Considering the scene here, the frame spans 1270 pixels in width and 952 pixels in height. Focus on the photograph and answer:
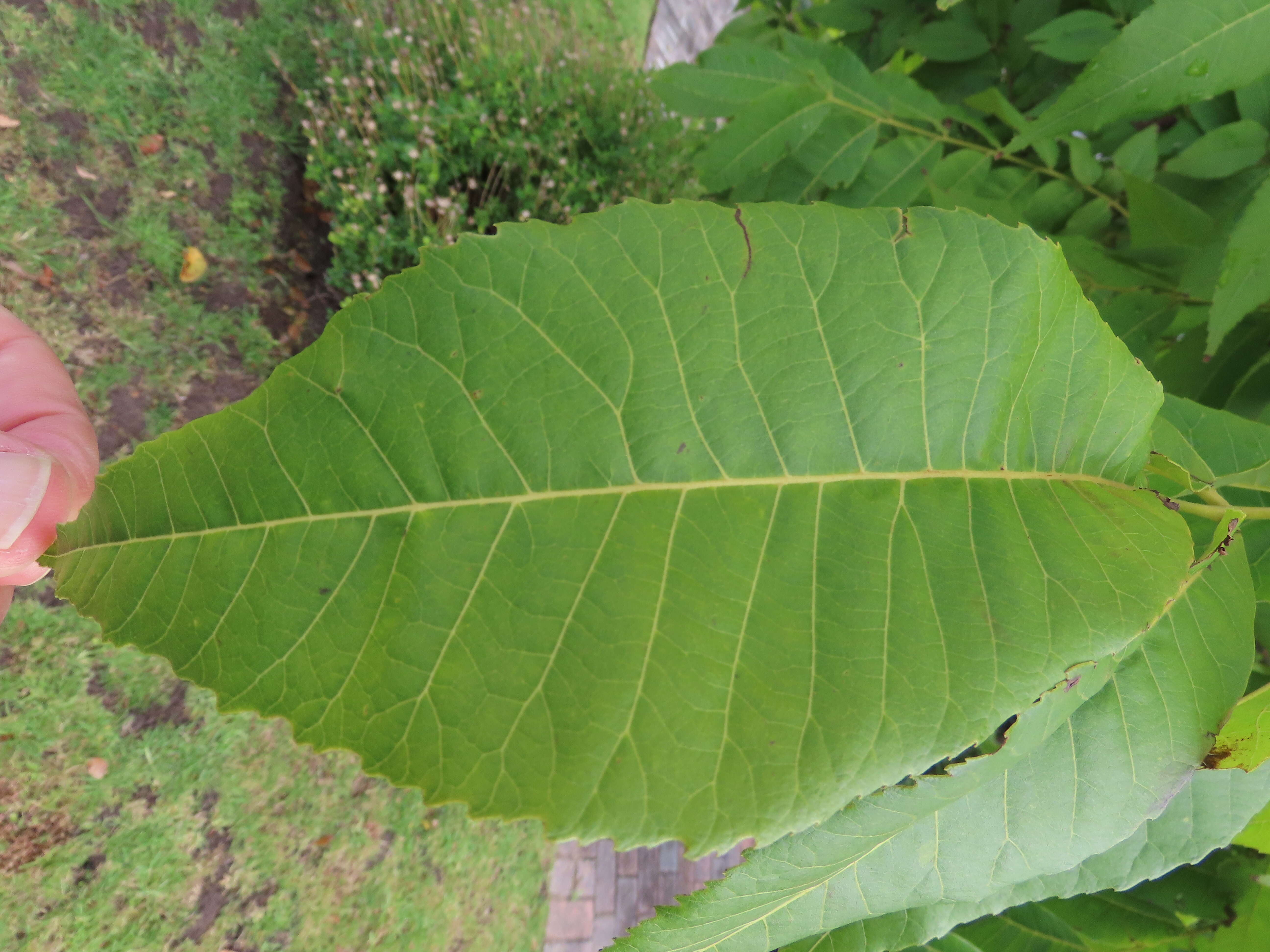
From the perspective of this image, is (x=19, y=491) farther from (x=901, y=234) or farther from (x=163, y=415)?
(x=163, y=415)

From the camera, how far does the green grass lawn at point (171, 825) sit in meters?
2.71

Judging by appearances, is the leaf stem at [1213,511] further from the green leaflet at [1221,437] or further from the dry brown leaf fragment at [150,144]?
the dry brown leaf fragment at [150,144]

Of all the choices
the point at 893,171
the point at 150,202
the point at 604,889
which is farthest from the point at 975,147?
the point at 604,889

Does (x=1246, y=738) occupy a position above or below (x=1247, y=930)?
above

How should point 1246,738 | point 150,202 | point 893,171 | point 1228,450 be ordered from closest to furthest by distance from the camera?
point 1246,738 → point 1228,450 → point 893,171 → point 150,202

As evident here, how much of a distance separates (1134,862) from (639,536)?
884mm

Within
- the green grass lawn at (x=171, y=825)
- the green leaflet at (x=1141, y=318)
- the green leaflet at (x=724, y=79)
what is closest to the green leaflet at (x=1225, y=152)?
the green leaflet at (x=1141, y=318)

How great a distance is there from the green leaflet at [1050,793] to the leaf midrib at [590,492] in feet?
0.88

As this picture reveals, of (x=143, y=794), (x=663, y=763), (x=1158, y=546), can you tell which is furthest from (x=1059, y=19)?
(x=143, y=794)

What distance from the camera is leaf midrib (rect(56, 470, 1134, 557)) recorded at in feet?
2.29

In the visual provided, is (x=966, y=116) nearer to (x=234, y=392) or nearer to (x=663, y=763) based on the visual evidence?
(x=663, y=763)

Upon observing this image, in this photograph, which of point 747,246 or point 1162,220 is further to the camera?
point 1162,220

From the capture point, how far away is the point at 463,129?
3.99 m

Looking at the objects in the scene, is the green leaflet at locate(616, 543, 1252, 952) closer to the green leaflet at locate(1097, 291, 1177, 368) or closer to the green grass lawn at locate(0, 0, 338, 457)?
the green leaflet at locate(1097, 291, 1177, 368)
